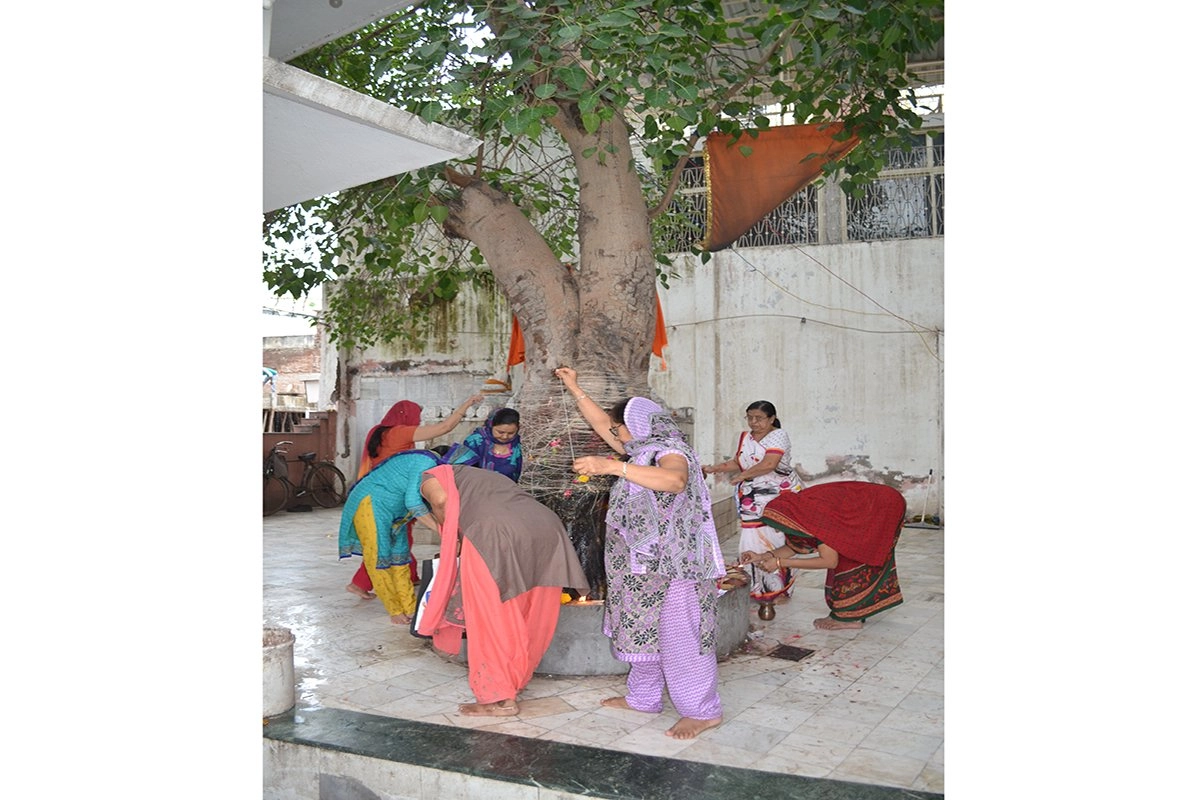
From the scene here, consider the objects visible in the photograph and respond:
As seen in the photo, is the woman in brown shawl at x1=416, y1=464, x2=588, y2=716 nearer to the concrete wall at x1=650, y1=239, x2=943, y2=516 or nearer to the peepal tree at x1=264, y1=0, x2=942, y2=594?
the peepal tree at x1=264, y1=0, x2=942, y2=594

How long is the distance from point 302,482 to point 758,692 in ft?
29.7

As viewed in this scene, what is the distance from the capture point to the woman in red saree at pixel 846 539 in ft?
17.5

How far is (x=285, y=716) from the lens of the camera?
12.7 feet

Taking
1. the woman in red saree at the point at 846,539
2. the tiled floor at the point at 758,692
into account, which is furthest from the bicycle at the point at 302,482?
the woman in red saree at the point at 846,539

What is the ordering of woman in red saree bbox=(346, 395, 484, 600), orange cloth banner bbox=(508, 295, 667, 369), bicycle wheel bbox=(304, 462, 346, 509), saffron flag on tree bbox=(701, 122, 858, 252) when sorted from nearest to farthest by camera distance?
saffron flag on tree bbox=(701, 122, 858, 252), woman in red saree bbox=(346, 395, 484, 600), orange cloth banner bbox=(508, 295, 667, 369), bicycle wheel bbox=(304, 462, 346, 509)

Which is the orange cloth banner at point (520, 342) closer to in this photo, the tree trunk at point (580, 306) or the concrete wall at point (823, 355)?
the tree trunk at point (580, 306)

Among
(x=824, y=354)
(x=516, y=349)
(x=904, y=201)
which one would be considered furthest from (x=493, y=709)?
(x=904, y=201)

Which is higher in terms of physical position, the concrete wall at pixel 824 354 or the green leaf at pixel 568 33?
the green leaf at pixel 568 33

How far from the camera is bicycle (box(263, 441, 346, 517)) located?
1172 centimetres

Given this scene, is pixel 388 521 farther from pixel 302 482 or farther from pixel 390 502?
pixel 302 482

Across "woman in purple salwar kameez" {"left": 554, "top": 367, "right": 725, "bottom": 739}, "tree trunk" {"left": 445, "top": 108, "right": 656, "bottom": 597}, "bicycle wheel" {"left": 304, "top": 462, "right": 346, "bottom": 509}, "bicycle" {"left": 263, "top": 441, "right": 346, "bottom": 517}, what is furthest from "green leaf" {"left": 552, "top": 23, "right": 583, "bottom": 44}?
"bicycle wheel" {"left": 304, "top": 462, "right": 346, "bottom": 509}

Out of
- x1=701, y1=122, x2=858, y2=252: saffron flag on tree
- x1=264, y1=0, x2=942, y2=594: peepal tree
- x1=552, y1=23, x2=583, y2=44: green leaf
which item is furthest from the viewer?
x1=701, y1=122, x2=858, y2=252: saffron flag on tree

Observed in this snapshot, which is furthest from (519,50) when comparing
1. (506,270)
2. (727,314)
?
(727,314)

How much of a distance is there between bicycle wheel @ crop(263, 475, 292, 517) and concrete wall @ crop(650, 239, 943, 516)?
479 cm
